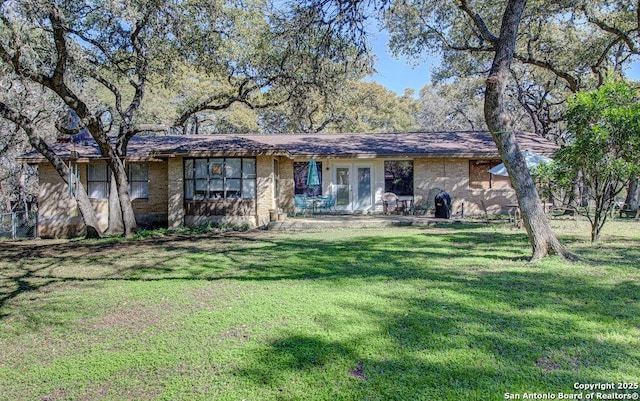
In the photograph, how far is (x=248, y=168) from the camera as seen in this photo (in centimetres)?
1422

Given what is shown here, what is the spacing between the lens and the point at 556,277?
5.85m

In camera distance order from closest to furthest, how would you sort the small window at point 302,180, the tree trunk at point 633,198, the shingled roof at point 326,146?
the shingled roof at point 326,146, the tree trunk at point 633,198, the small window at point 302,180

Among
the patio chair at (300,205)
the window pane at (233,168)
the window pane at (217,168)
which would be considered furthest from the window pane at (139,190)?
the patio chair at (300,205)

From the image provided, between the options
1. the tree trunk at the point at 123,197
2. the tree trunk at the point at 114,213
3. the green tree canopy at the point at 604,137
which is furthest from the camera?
the tree trunk at the point at 114,213

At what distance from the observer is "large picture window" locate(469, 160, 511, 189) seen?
16.8 metres

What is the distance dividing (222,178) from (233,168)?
0.52 meters

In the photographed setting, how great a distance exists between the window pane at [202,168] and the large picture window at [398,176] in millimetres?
7786

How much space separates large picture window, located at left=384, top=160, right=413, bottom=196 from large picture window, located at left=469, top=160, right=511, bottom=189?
253cm

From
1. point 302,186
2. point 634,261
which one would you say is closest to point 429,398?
point 634,261

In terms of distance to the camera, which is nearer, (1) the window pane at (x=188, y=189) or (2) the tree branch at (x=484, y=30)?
(2) the tree branch at (x=484, y=30)

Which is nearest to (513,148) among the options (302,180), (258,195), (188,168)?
(258,195)

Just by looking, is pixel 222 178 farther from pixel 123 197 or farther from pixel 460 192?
→ pixel 460 192

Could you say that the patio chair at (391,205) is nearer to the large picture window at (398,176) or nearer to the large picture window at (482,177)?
the large picture window at (398,176)

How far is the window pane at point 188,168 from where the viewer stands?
46.7 feet
